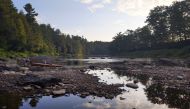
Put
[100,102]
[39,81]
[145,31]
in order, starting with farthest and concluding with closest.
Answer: [145,31] → [39,81] → [100,102]

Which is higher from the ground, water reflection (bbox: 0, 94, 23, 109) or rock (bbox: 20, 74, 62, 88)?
rock (bbox: 20, 74, 62, 88)

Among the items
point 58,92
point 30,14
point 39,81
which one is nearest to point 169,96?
point 58,92

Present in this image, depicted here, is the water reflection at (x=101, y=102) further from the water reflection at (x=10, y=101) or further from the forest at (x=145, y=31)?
the forest at (x=145, y=31)

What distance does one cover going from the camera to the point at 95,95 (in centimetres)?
2294

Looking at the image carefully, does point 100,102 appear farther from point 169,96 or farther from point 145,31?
point 145,31

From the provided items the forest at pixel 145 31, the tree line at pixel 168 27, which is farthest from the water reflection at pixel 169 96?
the tree line at pixel 168 27

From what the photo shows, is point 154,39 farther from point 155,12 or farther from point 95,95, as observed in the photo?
point 95,95

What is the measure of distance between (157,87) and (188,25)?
293ft

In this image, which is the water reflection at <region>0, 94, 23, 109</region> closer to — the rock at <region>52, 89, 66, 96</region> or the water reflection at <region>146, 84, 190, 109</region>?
the rock at <region>52, 89, 66, 96</region>

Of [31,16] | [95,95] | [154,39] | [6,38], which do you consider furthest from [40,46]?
[95,95]

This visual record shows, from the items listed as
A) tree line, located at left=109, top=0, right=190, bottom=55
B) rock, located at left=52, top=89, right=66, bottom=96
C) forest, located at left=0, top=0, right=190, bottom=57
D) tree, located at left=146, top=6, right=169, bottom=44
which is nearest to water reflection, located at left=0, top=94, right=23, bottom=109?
rock, located at left=52, top=89, right=66, bottom=96

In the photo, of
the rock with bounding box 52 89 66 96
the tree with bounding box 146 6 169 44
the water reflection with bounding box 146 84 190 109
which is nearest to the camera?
the water reflection with bounding box 146 84 190 109

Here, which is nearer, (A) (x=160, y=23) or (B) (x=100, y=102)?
(B) (x=100, y=102)

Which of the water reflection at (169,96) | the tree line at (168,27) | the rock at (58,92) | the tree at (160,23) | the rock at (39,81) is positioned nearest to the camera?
the water reflection at (169,96)
